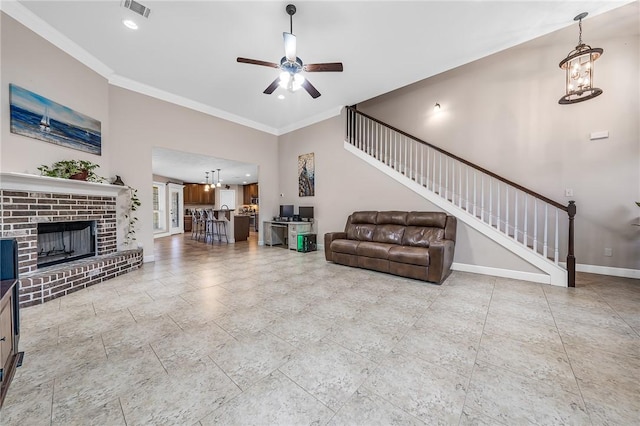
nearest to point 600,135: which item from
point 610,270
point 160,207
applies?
point 610,270

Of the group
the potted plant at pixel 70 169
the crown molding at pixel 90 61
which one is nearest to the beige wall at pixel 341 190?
the crown molding at pixel 90 61

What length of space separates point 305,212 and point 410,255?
3.28 m

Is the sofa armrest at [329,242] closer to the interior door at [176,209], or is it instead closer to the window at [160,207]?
the window at [160,207]

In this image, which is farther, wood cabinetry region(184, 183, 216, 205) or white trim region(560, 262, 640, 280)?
wood cabinetry region(184, 183, 216, 205)

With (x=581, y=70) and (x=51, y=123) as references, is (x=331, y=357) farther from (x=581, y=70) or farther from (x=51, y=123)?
(x=51, y=123)

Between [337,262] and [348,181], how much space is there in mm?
2027

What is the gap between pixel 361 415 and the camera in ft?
3.95

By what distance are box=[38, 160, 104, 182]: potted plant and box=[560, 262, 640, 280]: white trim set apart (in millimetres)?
7004

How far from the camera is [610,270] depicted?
357cm

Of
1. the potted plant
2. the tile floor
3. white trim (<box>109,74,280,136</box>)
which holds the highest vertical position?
white trim (<box>109,74,280,136</box>)

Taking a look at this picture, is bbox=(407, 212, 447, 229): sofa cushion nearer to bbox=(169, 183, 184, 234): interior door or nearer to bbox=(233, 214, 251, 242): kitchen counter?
bbox=(233, 214, 251, 242): kitchen counter

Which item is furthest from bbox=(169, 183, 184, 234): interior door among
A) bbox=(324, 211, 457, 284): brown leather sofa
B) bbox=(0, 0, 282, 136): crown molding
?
bbox=(324, 211, 457, 284): brown leather sofa

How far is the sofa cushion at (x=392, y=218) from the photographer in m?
4.28

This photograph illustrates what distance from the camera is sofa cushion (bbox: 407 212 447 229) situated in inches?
153
